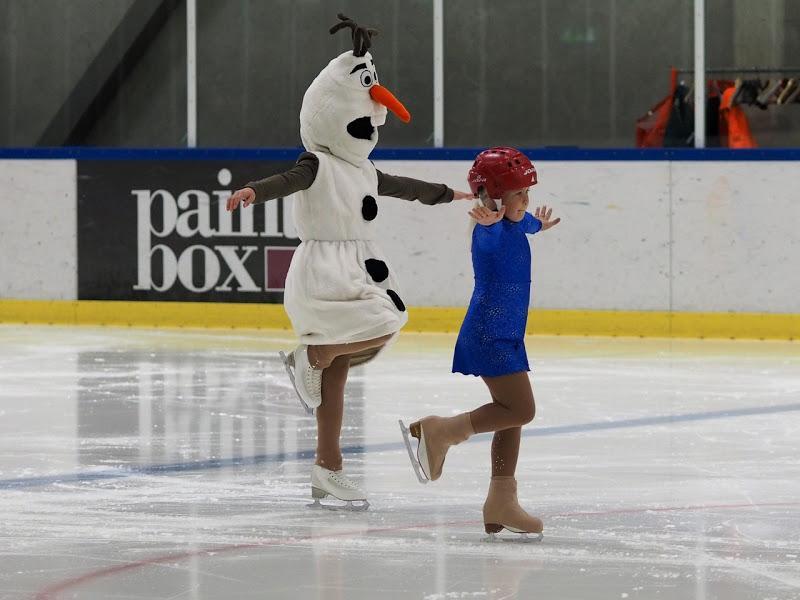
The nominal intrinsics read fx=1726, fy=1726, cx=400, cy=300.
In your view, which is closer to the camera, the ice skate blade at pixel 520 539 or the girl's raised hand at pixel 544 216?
the ice skate blade at pixel 520 539

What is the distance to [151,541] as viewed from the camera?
193 inches

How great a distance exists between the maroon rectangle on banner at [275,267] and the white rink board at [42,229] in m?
1.47

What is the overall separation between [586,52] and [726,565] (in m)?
8.76

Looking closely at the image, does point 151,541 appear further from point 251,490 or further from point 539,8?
point 539,8

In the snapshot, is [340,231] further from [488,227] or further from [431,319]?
[431,319]

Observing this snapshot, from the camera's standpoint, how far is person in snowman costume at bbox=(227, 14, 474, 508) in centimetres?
562

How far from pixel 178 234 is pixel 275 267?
771 millimetres

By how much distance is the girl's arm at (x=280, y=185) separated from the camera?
17.2 ft

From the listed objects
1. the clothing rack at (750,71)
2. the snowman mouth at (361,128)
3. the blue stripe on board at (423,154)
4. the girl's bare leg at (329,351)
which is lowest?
the girl's bare leg at (329,351)

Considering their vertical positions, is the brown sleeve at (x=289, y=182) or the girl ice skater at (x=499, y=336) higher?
the brown sleeve at (x=289, y=182)

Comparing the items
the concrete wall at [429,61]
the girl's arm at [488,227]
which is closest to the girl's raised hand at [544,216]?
the girl's arm at [488,227]

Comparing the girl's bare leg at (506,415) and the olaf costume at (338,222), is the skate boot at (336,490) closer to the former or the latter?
the olaf costume at (338,222)

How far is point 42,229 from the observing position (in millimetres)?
12398

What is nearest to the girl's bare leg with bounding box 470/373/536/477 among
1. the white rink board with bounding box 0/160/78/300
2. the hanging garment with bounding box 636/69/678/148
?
the hanging garment with bounding box 636/69/678/148
